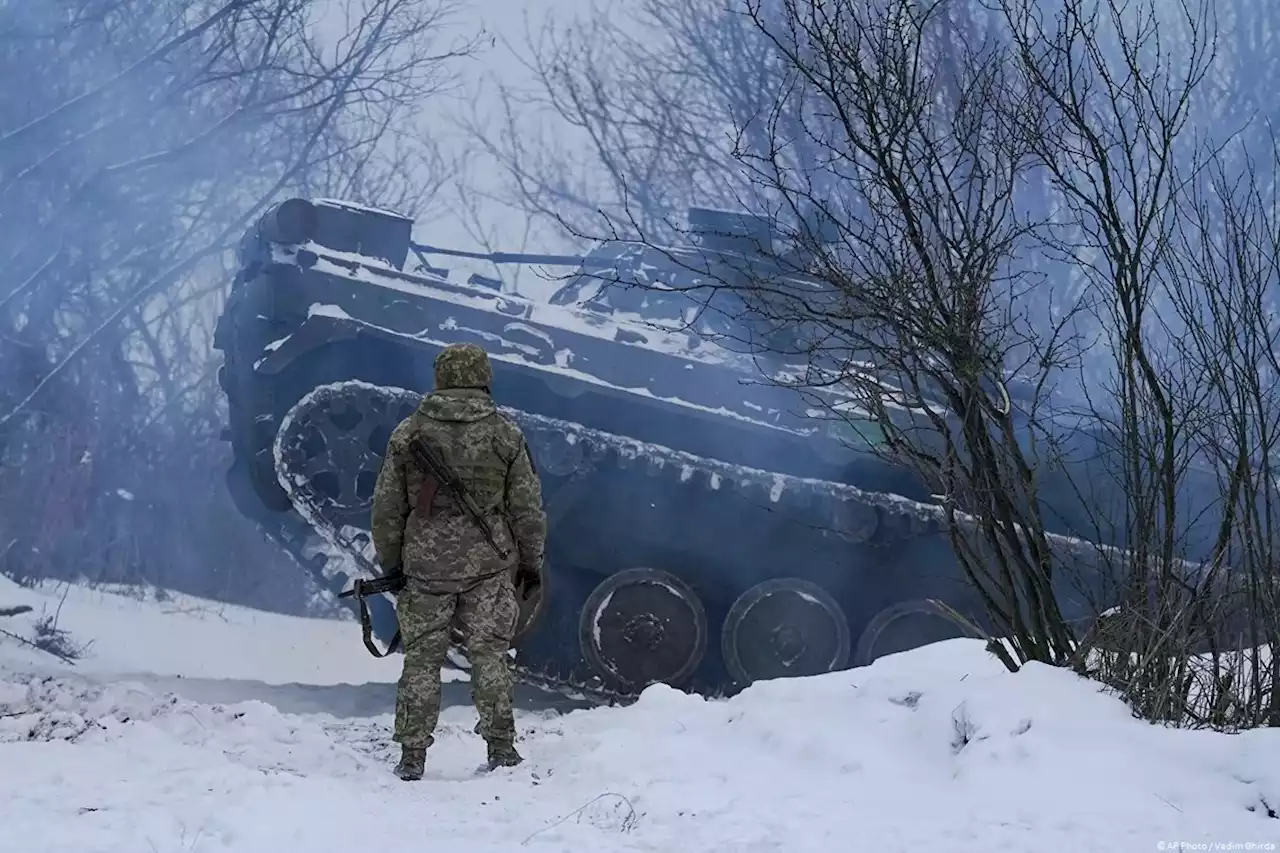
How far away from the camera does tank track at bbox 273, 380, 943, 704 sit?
29.7 feet

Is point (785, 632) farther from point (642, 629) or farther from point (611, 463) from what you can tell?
point (611, 463)

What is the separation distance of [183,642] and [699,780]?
741 cm

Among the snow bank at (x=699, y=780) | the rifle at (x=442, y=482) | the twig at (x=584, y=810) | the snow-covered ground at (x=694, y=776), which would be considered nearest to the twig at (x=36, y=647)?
the snow-covered ground at (x=694, y=776)

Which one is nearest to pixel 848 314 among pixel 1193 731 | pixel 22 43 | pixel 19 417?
pixel 1193 731

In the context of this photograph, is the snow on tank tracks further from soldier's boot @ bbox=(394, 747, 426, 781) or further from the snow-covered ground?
soldier's boot @ bbox=(394, 747, 426, 781)

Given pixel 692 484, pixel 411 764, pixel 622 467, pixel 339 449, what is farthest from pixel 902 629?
pixel 411 764

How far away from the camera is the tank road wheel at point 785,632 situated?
31.2ft

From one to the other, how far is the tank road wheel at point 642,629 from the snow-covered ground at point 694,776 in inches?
104

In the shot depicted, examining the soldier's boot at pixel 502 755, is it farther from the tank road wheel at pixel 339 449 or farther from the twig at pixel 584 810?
the tank road wheel at pixel 339 449

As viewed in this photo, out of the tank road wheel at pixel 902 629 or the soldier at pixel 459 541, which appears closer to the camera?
the soldier at pixel 459 541

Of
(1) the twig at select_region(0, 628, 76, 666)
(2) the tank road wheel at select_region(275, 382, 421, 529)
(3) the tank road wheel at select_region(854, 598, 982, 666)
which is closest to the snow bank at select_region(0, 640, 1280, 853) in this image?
(1) the twig at select_region(0, 628, 76, 666)

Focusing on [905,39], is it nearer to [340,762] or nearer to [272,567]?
[340,762]

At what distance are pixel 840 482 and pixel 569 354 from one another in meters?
1.98

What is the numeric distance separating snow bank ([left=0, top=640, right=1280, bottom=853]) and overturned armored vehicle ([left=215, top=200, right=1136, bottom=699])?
3.24 metres
